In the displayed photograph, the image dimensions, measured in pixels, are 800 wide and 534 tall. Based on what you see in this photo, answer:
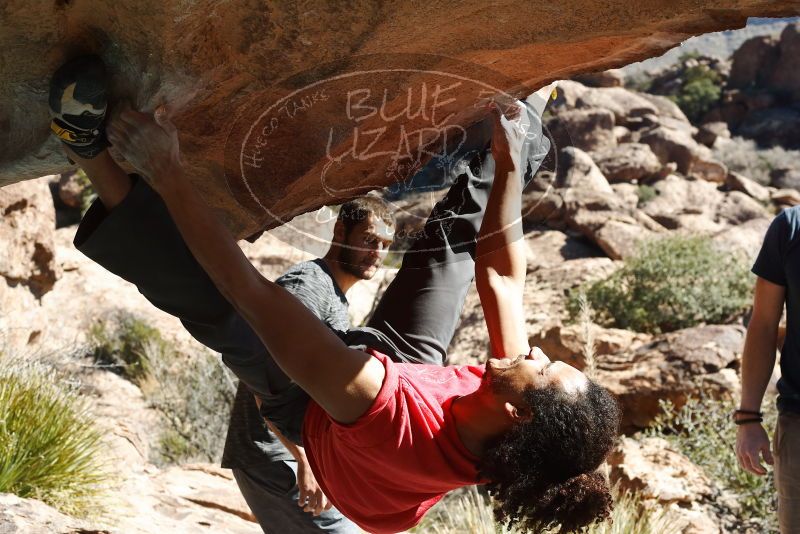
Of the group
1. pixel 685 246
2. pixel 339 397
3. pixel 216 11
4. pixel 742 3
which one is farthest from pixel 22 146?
pixel 685 246

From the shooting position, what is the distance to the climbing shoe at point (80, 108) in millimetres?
1767

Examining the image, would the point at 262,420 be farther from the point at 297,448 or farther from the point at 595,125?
the point at 595,125

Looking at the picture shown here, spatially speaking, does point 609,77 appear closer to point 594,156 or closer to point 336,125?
point 594,156

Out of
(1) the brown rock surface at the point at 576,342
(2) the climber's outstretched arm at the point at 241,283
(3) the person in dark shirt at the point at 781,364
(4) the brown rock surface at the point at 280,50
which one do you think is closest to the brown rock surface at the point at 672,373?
(1) the brown rock surface at the point at 576,342

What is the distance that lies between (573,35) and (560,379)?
0.81 metres

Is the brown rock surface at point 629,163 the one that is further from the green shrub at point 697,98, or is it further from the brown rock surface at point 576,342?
the brown rock surface at point 576,342

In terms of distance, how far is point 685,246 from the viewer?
40.5ft

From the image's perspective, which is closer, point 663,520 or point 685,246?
point 663,520

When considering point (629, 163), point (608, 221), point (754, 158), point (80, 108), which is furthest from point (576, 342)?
point (754, 158)

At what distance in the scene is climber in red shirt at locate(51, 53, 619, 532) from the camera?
1762 millimetres

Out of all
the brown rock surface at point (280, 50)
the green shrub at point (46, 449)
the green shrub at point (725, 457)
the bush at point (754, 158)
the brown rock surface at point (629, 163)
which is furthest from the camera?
the bush at point (754, 158)

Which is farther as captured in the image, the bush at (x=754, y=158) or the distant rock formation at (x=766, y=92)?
the distant rock formation at (x=766, y=92)

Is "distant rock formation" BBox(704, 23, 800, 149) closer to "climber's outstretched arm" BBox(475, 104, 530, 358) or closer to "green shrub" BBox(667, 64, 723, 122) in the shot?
"green shrub" BBox(667, 64, 723, 122)

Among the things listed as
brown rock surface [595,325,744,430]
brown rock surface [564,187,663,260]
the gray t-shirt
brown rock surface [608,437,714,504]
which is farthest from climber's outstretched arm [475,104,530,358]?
brown rock surface [564,187,663,260]
